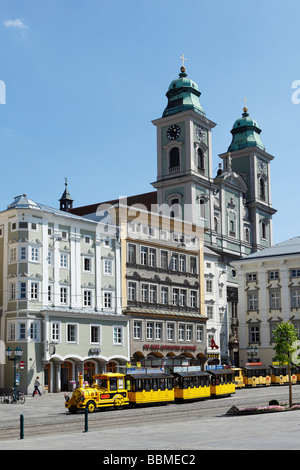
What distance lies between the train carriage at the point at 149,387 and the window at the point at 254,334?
1656 inches

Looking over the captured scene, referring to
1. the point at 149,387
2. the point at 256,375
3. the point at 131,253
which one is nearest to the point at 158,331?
the point at 131,253

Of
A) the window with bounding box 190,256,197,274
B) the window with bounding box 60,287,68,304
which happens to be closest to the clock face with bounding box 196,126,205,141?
the window with bounding box 190,256,197,274

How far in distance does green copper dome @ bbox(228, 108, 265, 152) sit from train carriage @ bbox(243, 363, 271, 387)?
4756 centimetres

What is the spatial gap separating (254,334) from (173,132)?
30.3 meters

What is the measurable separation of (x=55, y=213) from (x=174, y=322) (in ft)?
63.3

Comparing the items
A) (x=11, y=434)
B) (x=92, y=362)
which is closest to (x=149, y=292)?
(x=92, y=362)

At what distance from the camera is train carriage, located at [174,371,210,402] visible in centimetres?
4512

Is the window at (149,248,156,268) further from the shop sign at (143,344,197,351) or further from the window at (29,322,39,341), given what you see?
the window at (29,322,39,341)

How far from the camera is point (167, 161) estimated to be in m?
94.5

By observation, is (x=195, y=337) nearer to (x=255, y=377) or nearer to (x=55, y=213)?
(x=255, y=377)

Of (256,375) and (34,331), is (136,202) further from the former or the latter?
(34,331)

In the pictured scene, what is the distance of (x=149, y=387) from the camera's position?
42.7 meters

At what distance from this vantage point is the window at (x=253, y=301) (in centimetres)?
8525

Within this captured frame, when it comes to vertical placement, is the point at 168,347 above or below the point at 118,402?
above
